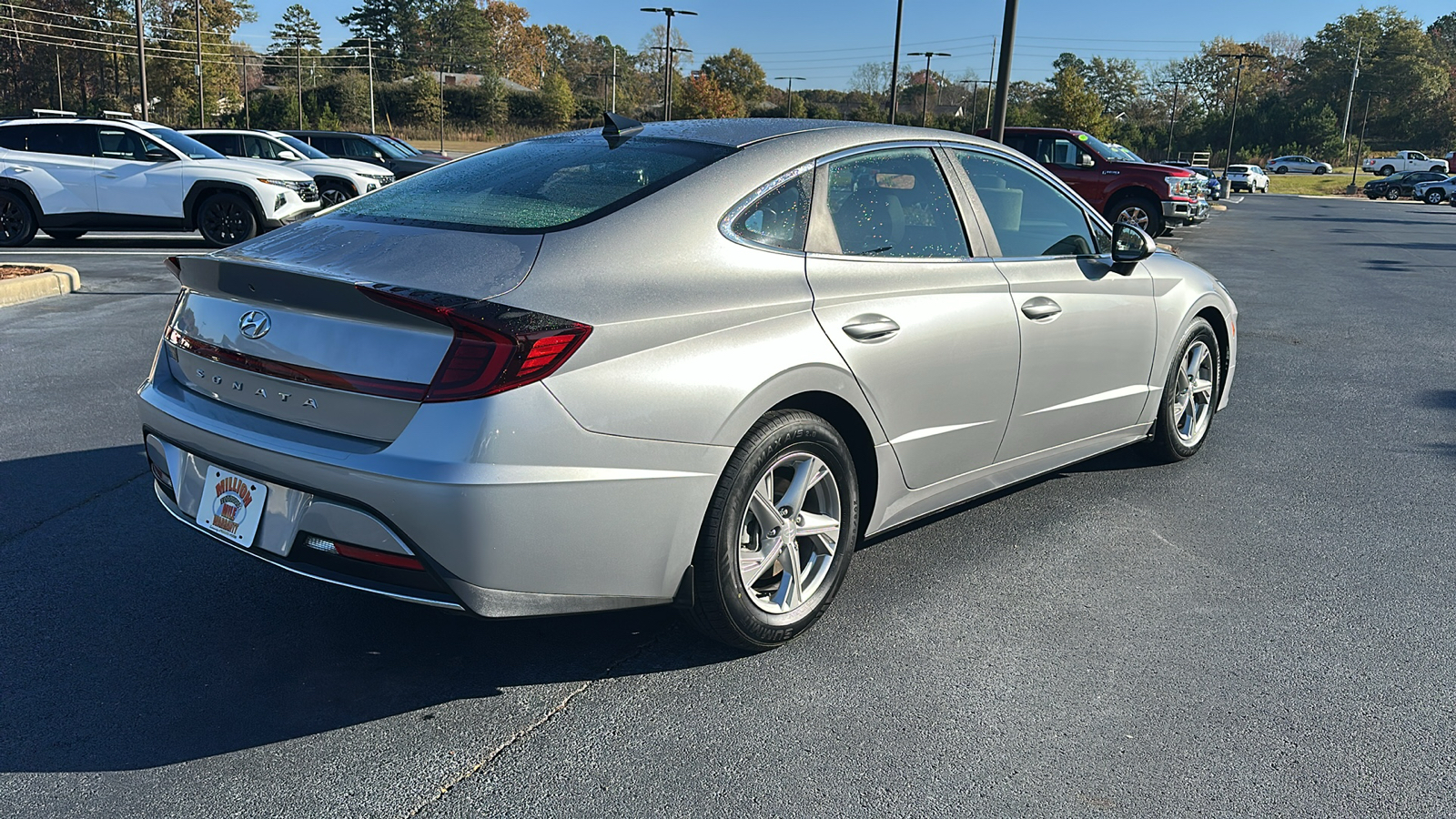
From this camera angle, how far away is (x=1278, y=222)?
2838 centimetres

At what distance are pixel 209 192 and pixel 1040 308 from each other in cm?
1256

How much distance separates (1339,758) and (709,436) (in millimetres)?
1821

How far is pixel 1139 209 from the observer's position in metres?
19.5

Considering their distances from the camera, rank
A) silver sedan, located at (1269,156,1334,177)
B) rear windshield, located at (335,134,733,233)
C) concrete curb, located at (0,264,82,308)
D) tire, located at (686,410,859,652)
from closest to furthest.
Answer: tire, located at (686,410,859,652) → rear windshield, located at (335,134,733,233) → concrete curb, located at (0,264,82,308) → silver sedan, located at (1269,156,1334,177)

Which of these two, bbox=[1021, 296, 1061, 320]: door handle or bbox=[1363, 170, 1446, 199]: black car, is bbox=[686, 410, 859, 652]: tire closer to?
bbox=[1021, 296, 1061, 320]: door handle

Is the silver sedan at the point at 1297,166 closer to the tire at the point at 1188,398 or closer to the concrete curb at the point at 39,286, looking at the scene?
the tire at the point at 1188,398

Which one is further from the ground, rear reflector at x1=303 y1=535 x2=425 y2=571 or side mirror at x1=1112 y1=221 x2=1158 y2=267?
side mirror at x1=1112 y1=221 x2=1158 y2=267

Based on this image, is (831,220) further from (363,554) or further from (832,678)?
(363,554)

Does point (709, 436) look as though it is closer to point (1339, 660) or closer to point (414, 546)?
point (414, 546)

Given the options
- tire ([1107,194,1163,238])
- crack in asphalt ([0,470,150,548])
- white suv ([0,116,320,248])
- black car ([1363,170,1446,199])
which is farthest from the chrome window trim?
black car ([1363,170,1446,199])

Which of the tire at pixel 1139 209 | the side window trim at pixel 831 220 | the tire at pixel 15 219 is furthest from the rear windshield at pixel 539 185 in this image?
the tire at pixel 1139 209

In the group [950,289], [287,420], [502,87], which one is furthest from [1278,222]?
[502,87]

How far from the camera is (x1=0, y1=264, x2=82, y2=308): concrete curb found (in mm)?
9305

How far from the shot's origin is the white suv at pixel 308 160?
658 inches
